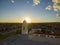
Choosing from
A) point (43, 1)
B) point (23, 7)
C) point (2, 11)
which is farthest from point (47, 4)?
point (2, 11)

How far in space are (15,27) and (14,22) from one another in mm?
124

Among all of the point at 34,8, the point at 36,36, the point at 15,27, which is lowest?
the point at 36,36

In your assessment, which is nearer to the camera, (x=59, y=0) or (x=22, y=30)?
(x=59, y=0)

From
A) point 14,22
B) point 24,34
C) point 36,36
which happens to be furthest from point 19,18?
point 36,36

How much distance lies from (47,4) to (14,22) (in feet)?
2.74

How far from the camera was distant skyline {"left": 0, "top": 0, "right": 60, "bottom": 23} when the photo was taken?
9.36ft

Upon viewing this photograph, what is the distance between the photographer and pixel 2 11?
9.64 feet

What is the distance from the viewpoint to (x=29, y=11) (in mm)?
2920

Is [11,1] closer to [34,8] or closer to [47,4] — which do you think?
[34,8]

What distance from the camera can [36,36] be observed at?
2947mm

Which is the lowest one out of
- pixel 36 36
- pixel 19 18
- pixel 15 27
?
pixel 36 36

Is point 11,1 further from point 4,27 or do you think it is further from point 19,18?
point 4,27

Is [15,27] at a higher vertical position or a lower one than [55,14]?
lower

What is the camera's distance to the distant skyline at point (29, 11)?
9.36 feet
